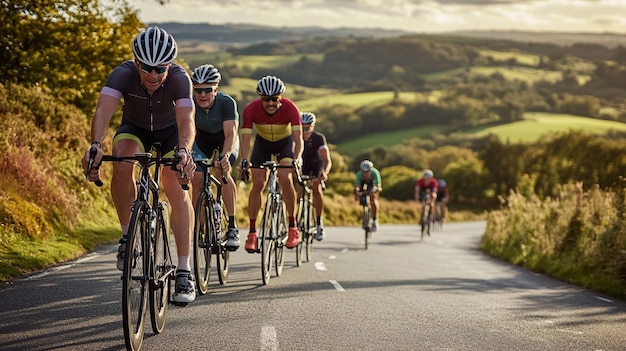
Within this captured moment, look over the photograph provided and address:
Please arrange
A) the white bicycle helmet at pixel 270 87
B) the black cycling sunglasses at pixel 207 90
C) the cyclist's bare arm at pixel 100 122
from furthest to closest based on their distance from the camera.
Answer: the white bicycle helmet at pixel 270 87, the black cycling sunglasses at pixel 207 90, the cyclist's bare arm at pixel 100 122

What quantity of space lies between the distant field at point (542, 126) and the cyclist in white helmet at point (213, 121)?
116489 millimetres

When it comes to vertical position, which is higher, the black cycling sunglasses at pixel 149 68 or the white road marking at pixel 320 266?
the black cycling sunglasses at pixel 149 68

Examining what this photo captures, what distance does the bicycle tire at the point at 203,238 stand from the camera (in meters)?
9.70

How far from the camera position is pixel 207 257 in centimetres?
1007

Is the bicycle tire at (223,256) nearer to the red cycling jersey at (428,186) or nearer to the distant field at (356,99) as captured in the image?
the red cycling jersey at (428,186)

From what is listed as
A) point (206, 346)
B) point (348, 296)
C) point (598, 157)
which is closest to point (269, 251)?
point (348, 296)

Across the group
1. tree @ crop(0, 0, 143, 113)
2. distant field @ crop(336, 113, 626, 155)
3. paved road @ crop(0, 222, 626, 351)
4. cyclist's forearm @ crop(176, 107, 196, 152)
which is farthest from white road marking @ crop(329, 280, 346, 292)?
distant field @ crop(336, 113, 626, 155)

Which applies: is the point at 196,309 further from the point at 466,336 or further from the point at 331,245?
the point at 331,245

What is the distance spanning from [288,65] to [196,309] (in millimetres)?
171392

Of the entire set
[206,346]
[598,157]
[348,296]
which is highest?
[206,346]

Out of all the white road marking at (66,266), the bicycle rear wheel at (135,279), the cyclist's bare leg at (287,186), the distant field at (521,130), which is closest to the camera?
the bicycle rear wheel at (135,279)

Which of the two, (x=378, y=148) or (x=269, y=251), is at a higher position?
(x=269, y=251)

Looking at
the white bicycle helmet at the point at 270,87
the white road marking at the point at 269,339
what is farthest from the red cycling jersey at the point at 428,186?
the white road marking at the point at 269,339

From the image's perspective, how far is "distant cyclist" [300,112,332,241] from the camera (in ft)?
50.5
